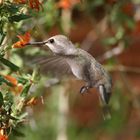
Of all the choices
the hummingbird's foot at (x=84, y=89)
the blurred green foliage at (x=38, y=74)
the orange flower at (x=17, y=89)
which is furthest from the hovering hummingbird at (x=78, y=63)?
the orange flower at (x=17, y=89)

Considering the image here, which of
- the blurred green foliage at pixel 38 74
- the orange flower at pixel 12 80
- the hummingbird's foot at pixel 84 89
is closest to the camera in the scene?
the blurred green foliage at pixel 38 74

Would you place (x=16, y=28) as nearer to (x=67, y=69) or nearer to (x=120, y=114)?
(x=67, y=69)

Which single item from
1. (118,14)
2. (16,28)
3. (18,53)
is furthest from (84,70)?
(118,14)

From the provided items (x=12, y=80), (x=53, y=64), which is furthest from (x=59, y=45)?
(x=12, y=80)

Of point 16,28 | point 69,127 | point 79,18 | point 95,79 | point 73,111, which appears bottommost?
point 95,79

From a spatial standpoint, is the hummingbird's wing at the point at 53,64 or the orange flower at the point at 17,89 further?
the orange flower at the point at 17,89

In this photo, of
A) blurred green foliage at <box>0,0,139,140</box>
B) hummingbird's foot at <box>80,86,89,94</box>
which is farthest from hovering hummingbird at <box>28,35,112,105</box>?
blurred green foliage at <box>0,0,139,140</box>

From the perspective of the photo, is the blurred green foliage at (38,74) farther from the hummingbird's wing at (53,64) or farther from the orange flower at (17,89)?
the hummingbird's wing at (53,64)
